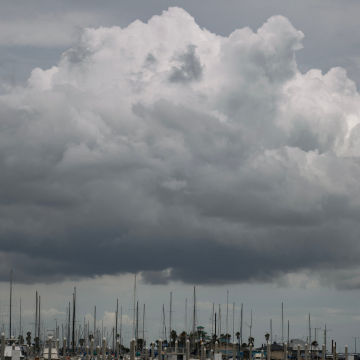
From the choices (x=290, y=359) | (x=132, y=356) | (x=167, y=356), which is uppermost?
(x=132, y=356)

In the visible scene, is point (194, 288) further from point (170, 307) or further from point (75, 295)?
point (75, 295)

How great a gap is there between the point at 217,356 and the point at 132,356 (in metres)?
35.7

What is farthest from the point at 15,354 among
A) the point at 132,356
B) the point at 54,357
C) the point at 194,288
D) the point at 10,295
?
the point at 194,288

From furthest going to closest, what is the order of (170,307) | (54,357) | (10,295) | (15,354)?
1. (170,307)
2. (10,295)
3. (54,357)
4. (15,354)

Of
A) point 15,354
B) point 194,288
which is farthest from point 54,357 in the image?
point 194,288

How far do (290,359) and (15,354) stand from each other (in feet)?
406

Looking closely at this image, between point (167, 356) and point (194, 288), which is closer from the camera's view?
point (167, 356)

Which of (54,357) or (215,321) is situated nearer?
(54,357)

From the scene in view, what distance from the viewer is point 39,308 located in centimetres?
17262

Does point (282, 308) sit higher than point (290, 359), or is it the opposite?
point (282, 308)

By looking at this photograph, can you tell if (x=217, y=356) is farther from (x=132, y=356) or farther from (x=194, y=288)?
(x=194, y=288)

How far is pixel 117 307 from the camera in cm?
19162

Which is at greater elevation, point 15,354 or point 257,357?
point 15,354

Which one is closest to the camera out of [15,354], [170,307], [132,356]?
[132,356]
